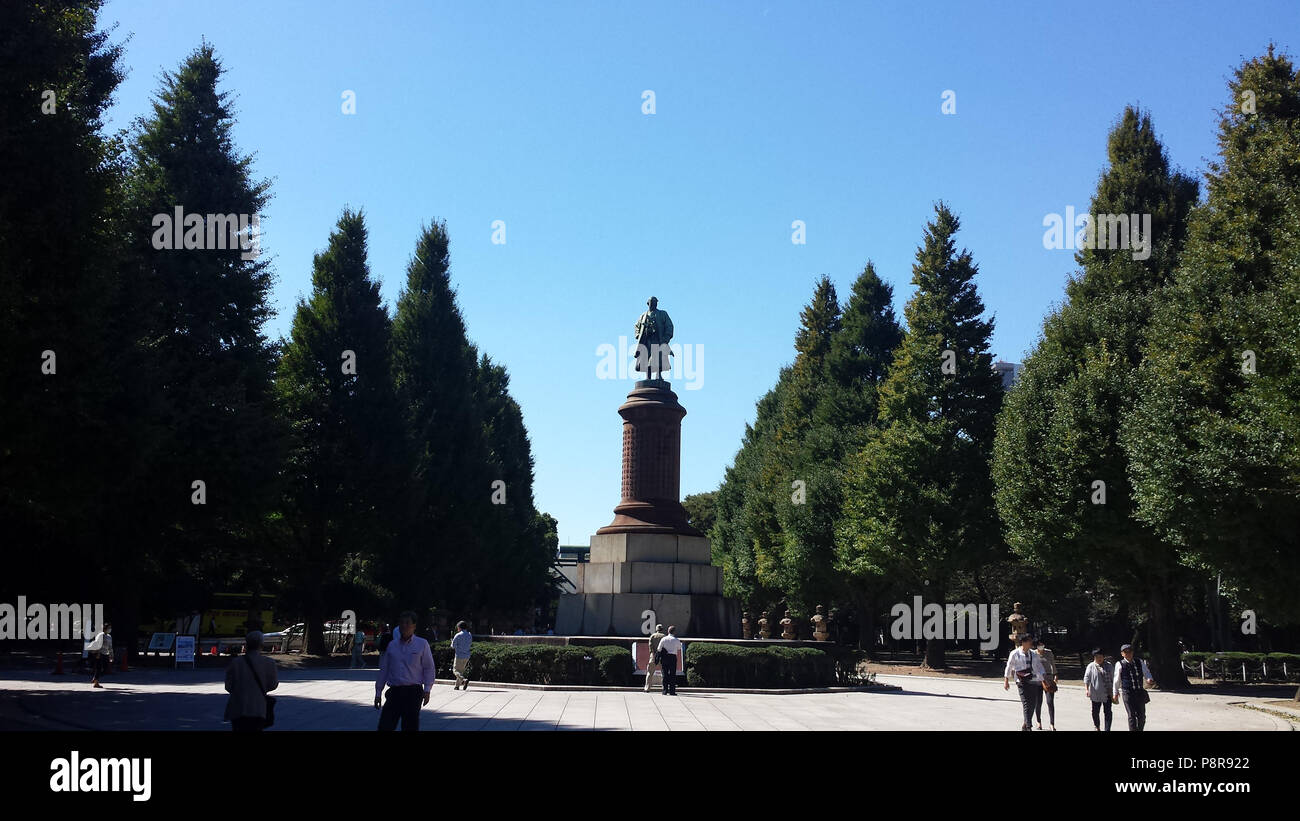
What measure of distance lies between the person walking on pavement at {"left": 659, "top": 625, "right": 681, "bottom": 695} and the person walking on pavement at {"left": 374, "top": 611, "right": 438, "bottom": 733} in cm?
1235

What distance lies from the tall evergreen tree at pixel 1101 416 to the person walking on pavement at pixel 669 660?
15.1 meters

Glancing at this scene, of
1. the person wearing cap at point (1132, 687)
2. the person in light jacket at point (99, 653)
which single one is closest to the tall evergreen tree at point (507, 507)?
the person in light jacket at point (99, 653)

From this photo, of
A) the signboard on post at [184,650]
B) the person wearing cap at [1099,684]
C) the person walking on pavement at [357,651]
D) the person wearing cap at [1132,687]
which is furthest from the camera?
the person walking on pavement at [357,651]

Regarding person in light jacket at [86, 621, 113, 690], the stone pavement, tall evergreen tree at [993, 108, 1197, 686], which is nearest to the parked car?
the stone pavement

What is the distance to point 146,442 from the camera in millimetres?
21453

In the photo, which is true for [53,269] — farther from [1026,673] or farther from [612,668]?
[1026,673]

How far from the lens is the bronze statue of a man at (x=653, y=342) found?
3241cm

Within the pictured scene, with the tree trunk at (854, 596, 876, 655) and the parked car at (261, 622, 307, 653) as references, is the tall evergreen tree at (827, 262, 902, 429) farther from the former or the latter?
the parked car at (261, 622, 307, 653)

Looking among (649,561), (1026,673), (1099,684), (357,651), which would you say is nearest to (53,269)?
(649,561)

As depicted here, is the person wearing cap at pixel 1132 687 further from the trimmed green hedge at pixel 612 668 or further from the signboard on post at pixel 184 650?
the signboard on post at pixel 184 650

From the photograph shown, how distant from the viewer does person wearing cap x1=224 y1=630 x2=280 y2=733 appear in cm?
966
